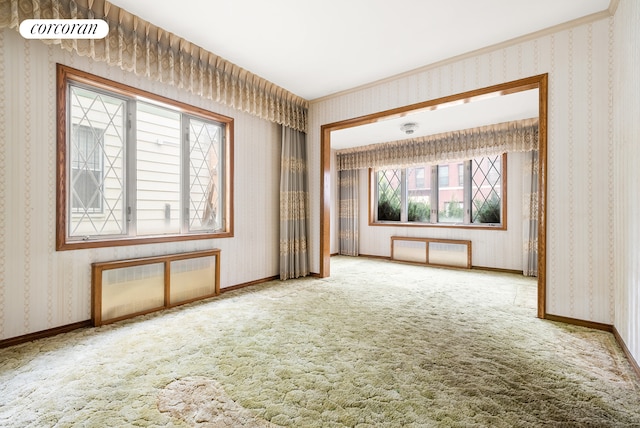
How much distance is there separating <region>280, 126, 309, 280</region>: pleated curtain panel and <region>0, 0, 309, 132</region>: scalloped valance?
488 mm

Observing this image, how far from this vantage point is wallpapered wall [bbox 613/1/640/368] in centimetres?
193

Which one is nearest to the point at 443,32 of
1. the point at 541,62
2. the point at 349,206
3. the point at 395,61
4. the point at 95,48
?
the point at 395,61

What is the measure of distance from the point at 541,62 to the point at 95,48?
4090 millimetres

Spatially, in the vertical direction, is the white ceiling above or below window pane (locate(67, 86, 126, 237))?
above

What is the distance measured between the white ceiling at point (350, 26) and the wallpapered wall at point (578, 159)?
0.22 meters

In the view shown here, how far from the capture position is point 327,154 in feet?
15.2

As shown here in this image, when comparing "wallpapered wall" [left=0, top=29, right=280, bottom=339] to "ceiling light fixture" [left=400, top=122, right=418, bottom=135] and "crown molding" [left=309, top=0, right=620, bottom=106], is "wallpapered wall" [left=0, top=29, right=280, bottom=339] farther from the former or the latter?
"ceiling light fixture" [left=400, top=122, right=418, bottom=135]

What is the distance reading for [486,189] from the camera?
5727 millimetres

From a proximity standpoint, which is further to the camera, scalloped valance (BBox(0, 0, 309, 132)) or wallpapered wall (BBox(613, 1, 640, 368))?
scalloped valance (BBox(0, 0, 309, 132))

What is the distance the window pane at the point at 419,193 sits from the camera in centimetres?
650

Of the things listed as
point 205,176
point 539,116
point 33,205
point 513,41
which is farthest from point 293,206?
point 513,41

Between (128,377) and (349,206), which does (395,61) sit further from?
(349,206)

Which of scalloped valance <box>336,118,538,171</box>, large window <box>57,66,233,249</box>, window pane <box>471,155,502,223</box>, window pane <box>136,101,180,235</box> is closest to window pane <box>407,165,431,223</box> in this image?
scalloped valance <box>336,118,538,171</box>

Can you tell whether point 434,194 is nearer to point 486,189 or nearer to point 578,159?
point 486,189
